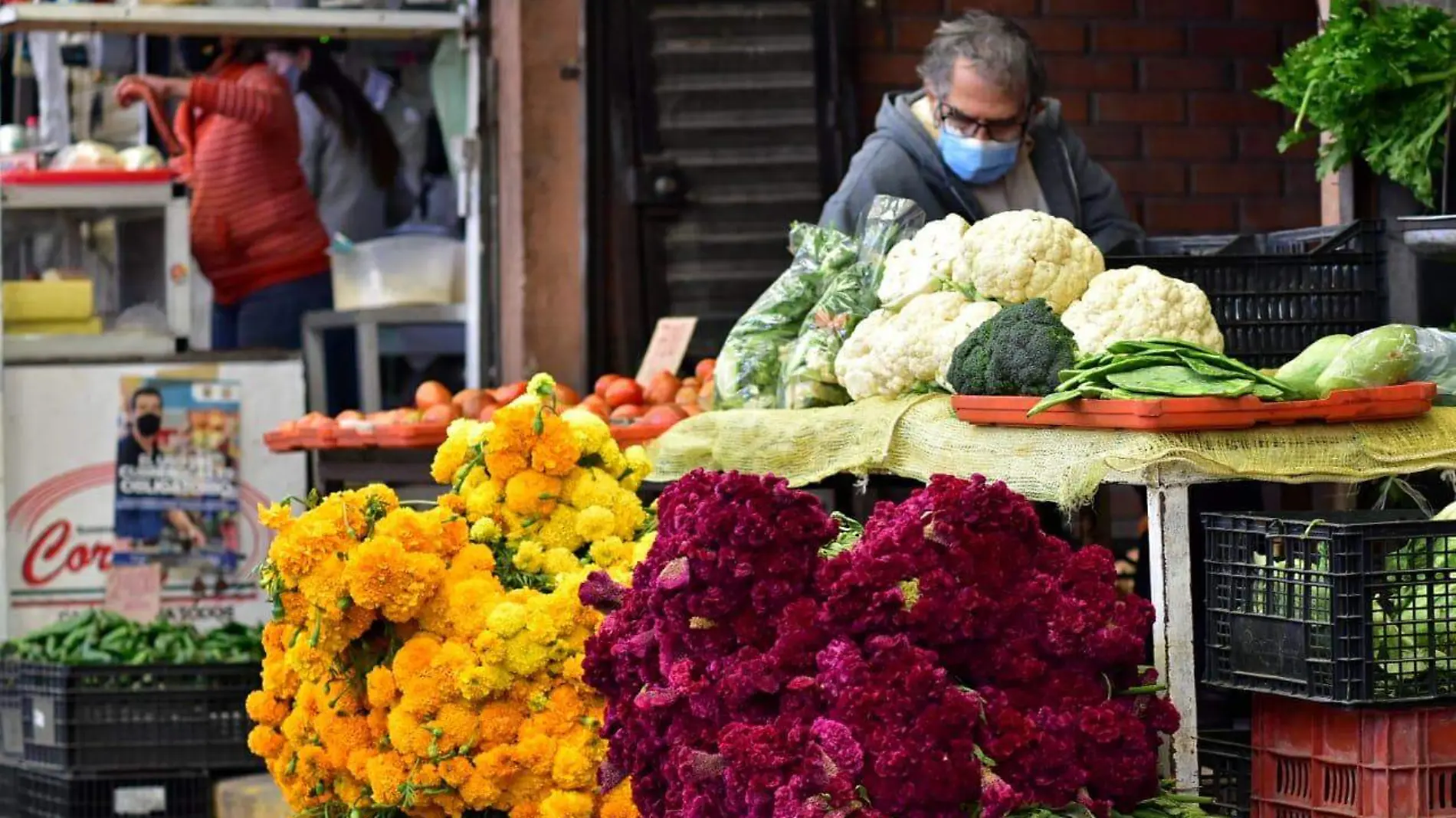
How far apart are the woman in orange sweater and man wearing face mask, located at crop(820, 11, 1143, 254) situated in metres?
3.75

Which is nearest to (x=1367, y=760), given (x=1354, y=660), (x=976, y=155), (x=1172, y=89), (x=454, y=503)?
(x=1354, y=660)

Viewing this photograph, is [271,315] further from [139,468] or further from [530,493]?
[530,493]

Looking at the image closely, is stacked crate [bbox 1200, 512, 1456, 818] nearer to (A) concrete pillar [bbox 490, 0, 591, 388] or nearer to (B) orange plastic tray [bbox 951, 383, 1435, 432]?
(B) orange plastic tray [bbox 951, 383, 1435, 432]

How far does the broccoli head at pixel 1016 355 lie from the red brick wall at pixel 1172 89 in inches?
161

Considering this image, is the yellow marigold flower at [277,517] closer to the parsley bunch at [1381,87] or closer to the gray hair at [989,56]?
the gray hair at [989,56]

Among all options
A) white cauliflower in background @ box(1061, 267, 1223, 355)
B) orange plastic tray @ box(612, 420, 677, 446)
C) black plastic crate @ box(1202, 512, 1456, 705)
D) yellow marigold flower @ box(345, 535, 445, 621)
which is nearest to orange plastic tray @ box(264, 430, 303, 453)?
orange plastic tray @ box(612, 420, 677, 446)

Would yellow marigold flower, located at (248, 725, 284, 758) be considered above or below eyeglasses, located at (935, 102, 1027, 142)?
below

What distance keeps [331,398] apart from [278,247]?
35.6 inches

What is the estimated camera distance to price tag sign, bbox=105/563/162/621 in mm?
8070

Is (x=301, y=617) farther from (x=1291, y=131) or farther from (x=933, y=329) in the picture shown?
(x=1291, y=131)

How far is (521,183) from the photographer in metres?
8.20

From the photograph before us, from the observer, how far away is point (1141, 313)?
14.2ft

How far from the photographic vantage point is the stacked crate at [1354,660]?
10.8ft

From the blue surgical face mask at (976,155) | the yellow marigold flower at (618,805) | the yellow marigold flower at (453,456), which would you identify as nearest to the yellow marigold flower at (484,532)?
the yellow marigold flower at (453,456)
